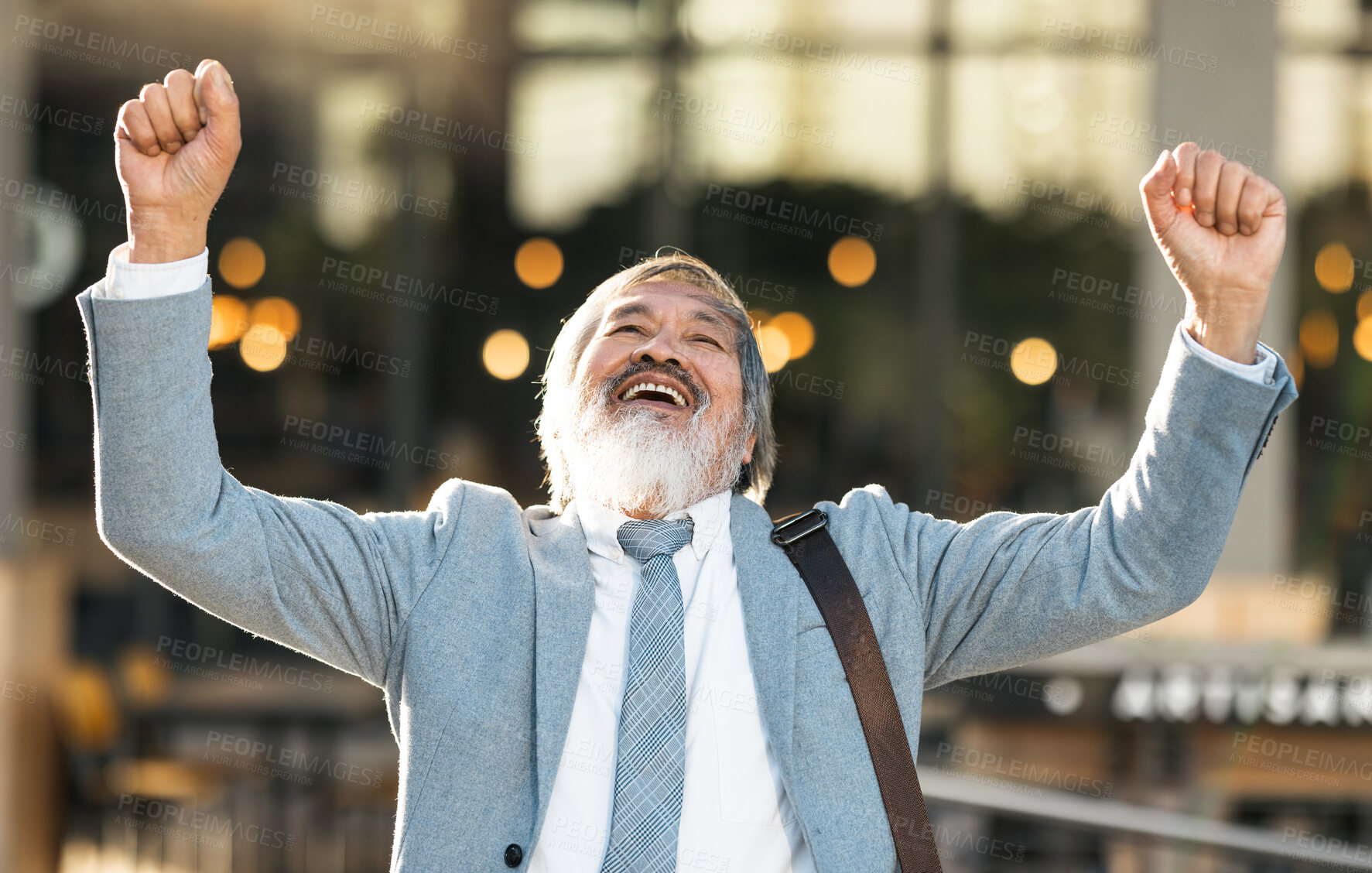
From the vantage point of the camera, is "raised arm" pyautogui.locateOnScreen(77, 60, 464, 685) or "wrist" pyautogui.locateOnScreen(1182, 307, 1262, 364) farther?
"wrist" pyautogui.locateOnScreen(1182, 307, 1262, 364)

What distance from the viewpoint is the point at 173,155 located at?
1552mm

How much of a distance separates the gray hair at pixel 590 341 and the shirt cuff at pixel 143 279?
0.80 metres

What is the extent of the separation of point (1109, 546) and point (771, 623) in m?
0.48

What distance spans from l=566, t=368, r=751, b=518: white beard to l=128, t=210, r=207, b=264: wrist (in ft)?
2.46

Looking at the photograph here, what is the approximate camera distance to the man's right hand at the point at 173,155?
5.03 feet

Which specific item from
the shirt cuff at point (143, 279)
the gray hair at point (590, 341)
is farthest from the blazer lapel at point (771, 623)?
the shirt cuff at point (143, 279)

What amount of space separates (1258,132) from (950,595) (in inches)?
191

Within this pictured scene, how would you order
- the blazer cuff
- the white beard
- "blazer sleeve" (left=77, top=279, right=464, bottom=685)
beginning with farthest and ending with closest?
the white beard → the blazer cuff → "blazer sleeve" (left=77, top=279, right=464, bottom=685)

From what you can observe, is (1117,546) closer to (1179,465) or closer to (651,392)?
(1179,465)

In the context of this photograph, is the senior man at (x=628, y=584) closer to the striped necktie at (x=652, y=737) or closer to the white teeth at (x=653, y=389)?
the striped necktie at (x=652, y=737)

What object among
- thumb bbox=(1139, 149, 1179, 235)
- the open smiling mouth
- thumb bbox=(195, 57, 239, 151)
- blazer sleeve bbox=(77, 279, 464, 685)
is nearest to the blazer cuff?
thumb bbox=(1139, 149, 1179, 235)

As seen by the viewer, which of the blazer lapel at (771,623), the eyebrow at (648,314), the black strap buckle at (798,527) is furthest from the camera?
the eyebrow at (648,314)

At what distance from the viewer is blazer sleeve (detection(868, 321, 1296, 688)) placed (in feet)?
5.44

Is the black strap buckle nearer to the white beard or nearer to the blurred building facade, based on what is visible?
the white beard
